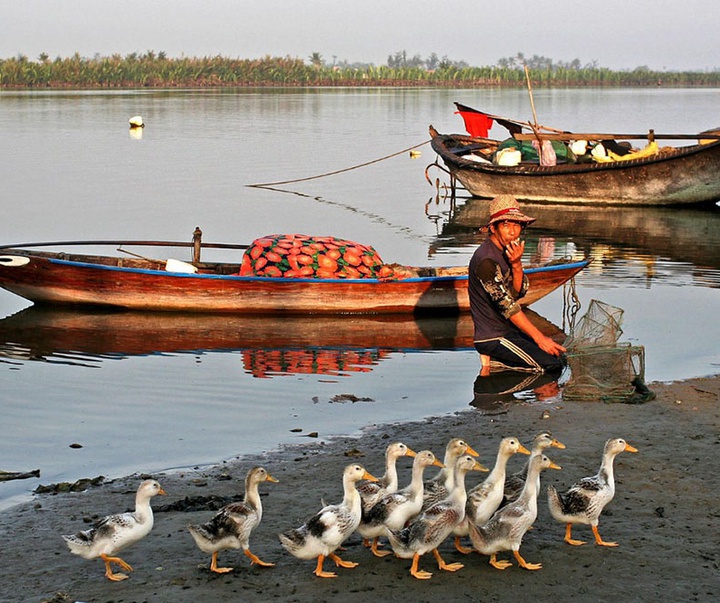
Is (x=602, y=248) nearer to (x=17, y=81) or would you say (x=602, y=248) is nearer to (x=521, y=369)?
(x=521, y=369)

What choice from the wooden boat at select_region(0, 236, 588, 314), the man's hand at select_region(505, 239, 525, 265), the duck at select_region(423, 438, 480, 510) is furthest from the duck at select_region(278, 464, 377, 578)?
the wooden boat at select_region(0, 236, 588, 314)

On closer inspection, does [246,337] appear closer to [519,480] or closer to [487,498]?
[519,480]

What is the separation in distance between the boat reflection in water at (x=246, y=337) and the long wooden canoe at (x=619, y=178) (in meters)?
10.8

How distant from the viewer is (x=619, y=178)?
25391 mm

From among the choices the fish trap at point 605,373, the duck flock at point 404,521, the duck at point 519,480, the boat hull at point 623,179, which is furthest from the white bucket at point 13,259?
the boat hull at point 623,179

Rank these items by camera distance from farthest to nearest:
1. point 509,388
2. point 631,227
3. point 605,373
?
point 631,227, point 509,388, point 605,373

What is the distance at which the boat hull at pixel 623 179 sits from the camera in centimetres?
2472

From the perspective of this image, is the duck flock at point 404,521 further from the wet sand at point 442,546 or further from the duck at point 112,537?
the wet sand at point 442,546

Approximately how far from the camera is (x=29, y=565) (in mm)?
6590

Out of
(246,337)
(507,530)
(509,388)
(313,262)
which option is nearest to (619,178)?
(313,262)

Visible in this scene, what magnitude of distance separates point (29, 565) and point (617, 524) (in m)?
3.45

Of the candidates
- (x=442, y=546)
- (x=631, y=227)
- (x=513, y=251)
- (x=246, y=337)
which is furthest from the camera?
(x=631, y=227)

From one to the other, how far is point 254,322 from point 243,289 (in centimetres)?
45

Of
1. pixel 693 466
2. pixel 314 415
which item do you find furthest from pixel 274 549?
pixel 314 415
